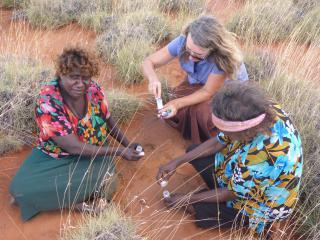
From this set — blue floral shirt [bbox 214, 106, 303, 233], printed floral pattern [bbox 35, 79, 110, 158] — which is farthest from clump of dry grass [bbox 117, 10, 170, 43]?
blue floral shirt [bbox 214, 106, 303, 233]

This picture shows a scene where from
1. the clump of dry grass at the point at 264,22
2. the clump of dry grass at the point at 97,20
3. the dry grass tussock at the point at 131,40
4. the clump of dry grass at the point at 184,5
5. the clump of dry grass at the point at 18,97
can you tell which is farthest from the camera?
the clump of dry grass at the point at 184,5

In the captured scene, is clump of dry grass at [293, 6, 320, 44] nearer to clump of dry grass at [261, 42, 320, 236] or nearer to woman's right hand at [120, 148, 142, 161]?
clump of dry grass at [261, 42, 320, 236]

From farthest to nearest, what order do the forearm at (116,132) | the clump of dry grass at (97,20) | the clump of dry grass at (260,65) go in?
the clump of dry grass at (97,20) → the clump of dry grass at (260,65) → the forearm at (116,132)

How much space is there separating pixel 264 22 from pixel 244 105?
11.1 ft

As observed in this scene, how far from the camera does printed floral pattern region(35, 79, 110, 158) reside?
2.78m

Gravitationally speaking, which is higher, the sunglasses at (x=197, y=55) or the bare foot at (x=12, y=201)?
the sunglasses at (x=197, y=55)

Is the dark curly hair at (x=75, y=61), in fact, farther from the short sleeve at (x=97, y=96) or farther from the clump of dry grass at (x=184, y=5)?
the clump of dry grass at (x=184, y=5)

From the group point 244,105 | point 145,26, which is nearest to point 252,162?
point 244,105

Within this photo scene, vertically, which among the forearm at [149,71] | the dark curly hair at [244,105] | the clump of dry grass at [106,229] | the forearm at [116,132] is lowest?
the clump of dry grass at [106,229]

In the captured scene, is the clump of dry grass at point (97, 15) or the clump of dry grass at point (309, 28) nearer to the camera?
the clump of dry grass at point (309, 28)

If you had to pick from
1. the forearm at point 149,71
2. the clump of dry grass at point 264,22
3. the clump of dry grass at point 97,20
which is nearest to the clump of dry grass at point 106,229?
the forearm at point 149,71

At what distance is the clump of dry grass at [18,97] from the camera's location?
3.63 metres

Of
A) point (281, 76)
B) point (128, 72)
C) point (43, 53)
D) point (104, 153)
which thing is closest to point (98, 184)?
point (104, 153)

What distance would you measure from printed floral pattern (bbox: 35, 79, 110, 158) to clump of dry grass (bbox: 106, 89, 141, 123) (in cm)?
63
